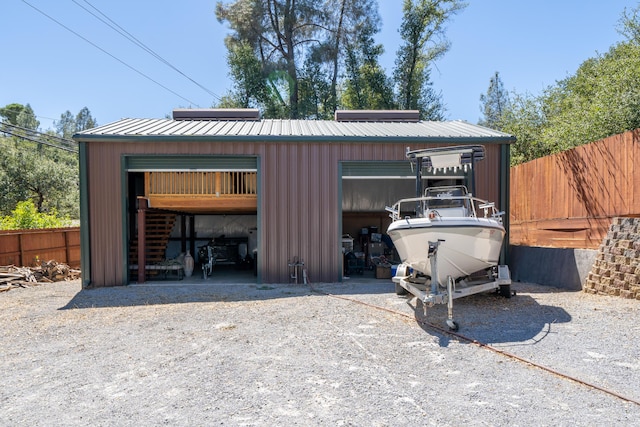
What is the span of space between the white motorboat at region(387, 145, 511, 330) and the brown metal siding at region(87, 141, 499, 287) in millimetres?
2653

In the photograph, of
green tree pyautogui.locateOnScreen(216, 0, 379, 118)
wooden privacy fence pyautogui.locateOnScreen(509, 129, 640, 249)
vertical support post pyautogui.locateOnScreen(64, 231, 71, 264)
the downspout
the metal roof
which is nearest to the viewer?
wooden privacy fence pyautogui.locateOnScreen(509, 129, 640, 249)

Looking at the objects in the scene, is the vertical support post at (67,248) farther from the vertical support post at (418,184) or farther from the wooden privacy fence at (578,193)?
the wooden privacy fence at (578,193)

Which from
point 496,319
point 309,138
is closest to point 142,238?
point 309,138

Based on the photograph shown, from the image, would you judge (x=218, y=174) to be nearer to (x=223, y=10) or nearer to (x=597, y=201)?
(x=597, y=201)

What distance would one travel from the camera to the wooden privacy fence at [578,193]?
7918 millimetres

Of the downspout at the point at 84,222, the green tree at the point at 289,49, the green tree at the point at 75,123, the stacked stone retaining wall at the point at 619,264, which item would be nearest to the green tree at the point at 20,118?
the green tree at the point at 75,123

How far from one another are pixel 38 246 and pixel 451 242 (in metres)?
12.3

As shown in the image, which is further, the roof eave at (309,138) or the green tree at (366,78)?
the green tree at (366,78)

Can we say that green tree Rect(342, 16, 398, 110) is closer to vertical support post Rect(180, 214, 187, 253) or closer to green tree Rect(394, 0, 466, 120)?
green tree Rect(394, 0, 466, 120)

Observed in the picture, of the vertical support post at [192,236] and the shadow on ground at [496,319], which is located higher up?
the vertical support post at [192,236]

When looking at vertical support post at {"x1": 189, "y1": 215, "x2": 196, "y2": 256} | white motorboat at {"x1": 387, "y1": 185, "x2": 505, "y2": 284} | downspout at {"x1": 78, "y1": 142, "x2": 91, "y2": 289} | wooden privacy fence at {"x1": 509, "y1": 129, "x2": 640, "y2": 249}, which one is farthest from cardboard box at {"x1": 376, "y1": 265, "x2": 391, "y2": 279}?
vertical support post at {"x1": 189, "y1": 215, "x2": 196, "y2": 256}

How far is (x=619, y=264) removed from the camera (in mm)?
7270

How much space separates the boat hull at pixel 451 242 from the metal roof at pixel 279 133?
3.89 meters

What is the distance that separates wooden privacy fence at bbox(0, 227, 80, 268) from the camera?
1165 cm
